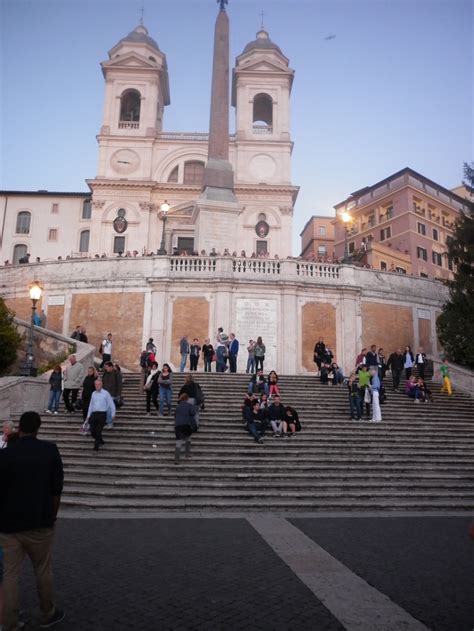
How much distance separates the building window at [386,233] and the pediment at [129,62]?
30.2 meters

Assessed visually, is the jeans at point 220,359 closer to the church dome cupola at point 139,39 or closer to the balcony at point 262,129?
the balcony at point 262,129

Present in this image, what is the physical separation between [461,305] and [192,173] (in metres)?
32.7

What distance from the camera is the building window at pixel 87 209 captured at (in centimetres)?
4950

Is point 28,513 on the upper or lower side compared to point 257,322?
lower

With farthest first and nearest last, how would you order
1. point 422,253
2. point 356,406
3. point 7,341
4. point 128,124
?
point 422,253 < point 128,124 < point 7,341 < point 356,406

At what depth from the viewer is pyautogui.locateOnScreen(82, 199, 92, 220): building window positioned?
49500 millimetres

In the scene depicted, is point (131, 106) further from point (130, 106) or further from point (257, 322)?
point (257, 322)

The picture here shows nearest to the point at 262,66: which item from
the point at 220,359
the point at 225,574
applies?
the point at 220,359

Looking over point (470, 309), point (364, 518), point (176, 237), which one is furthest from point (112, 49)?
point (364, 518)

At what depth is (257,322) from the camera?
2250 cm

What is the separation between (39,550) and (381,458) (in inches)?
373

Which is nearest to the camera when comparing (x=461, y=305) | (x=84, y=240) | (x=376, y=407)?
(x=376, y=407)

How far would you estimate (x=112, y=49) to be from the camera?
165 ft

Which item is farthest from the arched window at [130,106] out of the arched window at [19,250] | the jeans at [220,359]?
the jeans at [220,359]
